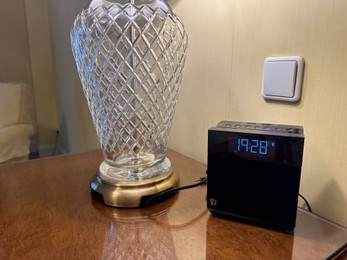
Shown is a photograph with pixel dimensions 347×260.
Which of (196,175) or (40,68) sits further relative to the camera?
(40,68)

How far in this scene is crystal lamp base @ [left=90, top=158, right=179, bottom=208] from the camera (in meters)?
0.53

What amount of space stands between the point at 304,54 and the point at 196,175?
1.14ft

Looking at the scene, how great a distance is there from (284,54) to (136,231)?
1.35 ft

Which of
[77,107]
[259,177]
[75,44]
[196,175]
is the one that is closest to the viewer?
[259,177]

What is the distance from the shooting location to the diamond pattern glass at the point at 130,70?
0.53 metres

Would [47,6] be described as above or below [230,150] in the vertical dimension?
above

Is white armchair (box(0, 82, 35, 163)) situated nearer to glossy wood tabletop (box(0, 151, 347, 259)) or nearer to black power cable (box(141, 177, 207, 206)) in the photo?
glossy wood tabletop (box(0, 151, 347, 259))

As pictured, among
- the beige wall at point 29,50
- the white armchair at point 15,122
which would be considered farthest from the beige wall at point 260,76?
the beige wall at point 29,50

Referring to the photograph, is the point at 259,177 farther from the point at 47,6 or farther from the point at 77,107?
the point at 47,6

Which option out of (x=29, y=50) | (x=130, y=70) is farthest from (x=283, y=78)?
(x=29, y=50)

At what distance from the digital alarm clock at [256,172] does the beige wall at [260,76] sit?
3.3 inches

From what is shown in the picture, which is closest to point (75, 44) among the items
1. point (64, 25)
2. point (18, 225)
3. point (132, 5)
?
point (132, 5)

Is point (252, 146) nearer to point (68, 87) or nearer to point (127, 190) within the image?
point (127, 190)

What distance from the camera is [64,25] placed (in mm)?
2072
